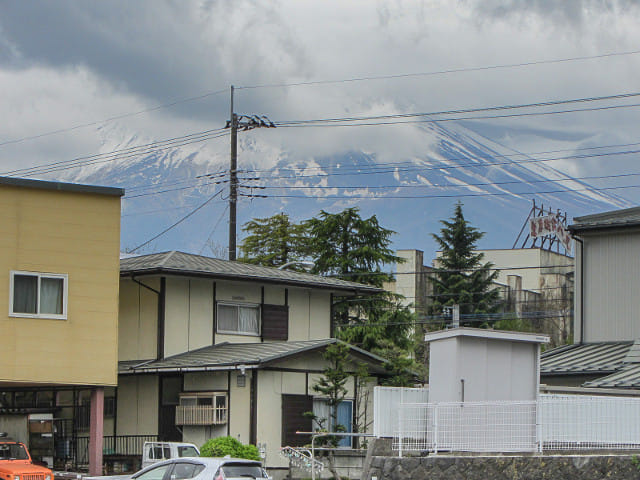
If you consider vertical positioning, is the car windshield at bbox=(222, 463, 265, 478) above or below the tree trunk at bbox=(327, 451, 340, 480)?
above

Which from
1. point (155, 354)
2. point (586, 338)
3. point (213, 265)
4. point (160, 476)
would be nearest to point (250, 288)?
point (213, 265)

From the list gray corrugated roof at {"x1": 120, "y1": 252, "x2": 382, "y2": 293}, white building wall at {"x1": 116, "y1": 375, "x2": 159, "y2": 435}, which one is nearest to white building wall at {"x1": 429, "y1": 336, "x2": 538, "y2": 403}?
gray corrugated roof at {"x1": 120, "y1": 252, "x2": 382, "y2": 293}

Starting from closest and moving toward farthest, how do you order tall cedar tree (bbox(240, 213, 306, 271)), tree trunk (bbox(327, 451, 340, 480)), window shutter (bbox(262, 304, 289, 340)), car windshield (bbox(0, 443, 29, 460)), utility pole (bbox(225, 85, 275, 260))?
car windshield (bbox(0, 443, 29, 460)) → tree trunk (bbox(327, 451, 340, 480)) → window shutter (bbox(262, 304, 289, 340)) → utility pole (bbox(225, 85, 275, 260)) → tall cedar tree (bbox(240, 213, 306, 271))

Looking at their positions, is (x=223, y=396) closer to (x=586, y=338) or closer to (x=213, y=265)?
(x=213, y=265)

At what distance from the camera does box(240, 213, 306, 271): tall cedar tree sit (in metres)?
67.6

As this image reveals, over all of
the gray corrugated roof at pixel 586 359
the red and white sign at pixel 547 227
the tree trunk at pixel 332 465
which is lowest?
the tree trunk at pixel 332 465

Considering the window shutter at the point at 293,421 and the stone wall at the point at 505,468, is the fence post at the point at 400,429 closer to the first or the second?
the stone wall at the point at 505,468

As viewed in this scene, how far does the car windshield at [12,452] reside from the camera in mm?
26603

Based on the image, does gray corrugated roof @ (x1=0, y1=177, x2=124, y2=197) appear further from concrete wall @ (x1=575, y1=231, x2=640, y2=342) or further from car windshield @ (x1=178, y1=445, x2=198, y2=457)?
concrete wall @ (x1=575, y1=231, x2=640, y2=342)

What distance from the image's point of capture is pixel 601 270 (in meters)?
34.4

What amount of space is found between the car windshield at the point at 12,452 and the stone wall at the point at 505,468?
32.2 ft

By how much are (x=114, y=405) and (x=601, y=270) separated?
53.7ft

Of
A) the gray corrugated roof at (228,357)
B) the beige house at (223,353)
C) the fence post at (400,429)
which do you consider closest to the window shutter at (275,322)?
the beige house at (223,353)

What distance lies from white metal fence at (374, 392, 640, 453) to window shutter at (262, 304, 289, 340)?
15.5 meters
